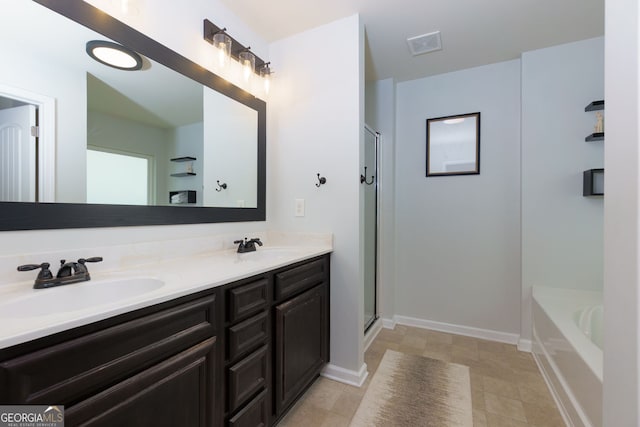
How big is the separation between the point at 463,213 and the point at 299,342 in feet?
6.47

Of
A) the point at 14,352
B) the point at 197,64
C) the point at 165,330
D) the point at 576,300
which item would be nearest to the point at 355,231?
the point at 165,330

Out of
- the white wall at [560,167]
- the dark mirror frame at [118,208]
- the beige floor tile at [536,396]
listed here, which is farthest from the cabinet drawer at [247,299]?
the white wall at [560,167]

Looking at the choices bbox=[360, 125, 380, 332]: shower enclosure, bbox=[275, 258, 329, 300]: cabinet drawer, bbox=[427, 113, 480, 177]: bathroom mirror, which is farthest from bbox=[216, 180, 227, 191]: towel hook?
bbox=[427, 113, 480, 177]: bathroom mirror

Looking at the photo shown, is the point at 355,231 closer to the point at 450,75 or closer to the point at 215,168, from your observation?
the point at 215,168

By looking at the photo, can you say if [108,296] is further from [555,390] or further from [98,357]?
[555,390]

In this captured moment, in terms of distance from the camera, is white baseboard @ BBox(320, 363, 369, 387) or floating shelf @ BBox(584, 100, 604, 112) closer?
white baseboard @ BBox(320, 363, 369, 387)

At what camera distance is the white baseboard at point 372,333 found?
7.60ft

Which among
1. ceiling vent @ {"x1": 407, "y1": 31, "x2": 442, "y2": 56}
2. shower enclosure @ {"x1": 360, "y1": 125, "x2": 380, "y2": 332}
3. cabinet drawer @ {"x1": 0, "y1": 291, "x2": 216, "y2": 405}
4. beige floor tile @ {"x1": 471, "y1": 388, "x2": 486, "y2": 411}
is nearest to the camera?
cabinet drawer @ {"x1": 0, "y1": 291, "x2": 216, "y2": 405}

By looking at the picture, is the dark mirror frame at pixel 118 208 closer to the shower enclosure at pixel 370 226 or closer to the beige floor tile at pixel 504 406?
the shower enclosure at pixel 370 226

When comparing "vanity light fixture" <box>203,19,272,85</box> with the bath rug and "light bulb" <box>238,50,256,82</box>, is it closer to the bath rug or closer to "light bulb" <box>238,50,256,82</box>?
"light bulb" <box>238,50,256,82</box>

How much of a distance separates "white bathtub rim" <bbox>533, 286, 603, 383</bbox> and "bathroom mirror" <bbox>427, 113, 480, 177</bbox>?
1152 mm

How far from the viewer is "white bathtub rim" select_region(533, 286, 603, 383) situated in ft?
4.34

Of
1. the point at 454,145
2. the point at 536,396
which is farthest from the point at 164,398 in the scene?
the point at 454,145

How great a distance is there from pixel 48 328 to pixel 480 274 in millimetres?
2878
